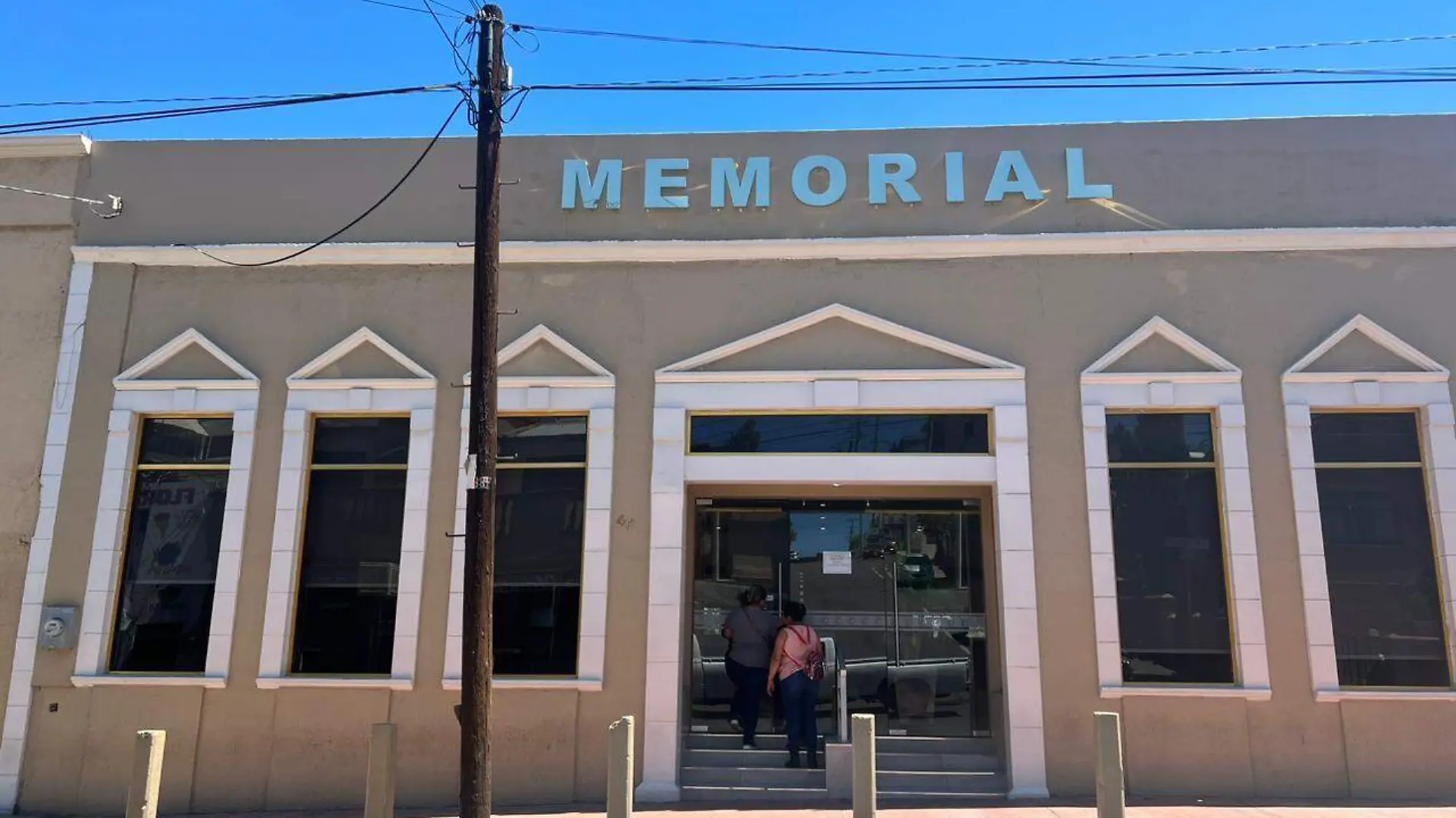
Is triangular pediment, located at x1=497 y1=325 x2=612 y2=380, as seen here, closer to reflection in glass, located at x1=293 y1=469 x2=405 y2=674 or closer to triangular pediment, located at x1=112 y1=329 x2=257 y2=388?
reflection in glass, located at x1=293 y1=469 x2=405 y2=674

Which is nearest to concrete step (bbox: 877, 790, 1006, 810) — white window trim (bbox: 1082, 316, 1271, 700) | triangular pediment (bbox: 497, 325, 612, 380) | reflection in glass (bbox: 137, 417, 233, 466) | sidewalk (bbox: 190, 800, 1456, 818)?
sidewalk (bbox: 190, 800, 1456, 818)

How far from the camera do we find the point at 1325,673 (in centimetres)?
1006

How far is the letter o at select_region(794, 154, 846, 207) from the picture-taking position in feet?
37.7

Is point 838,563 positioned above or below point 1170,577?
above

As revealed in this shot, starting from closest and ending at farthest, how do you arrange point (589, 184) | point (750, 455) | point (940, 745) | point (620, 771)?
point (620, 771) < point (750, 455) < point (940, 745) < point (589, 184)

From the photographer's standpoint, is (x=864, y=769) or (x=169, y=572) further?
(x=169, y=572)

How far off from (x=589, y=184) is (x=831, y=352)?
10.6ft

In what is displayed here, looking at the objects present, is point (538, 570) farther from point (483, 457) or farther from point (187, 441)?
point (187, 441)

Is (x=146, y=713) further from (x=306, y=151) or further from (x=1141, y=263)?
(x=1141, y=263)

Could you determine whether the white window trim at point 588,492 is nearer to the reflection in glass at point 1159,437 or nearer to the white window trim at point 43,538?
the white window trim at point 43,538

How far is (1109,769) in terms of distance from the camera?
7281 millimetres

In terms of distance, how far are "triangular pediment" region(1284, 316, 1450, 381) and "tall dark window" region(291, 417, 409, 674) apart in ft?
30.2

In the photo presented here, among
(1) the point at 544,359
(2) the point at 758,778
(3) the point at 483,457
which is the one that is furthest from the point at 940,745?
(3) the point at 483,457

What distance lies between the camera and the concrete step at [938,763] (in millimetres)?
10648
